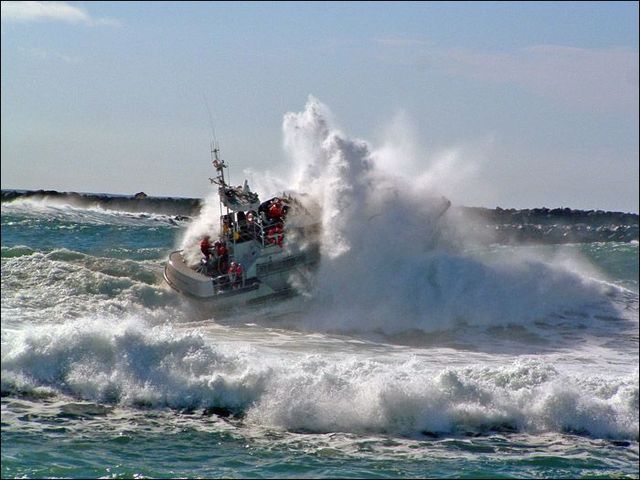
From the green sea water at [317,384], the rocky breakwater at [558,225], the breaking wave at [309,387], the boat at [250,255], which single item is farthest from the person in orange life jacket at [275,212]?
the rocky breakwater at [558,225]

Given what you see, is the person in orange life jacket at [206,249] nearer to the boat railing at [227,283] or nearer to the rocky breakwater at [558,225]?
the boat railing at [227,283]

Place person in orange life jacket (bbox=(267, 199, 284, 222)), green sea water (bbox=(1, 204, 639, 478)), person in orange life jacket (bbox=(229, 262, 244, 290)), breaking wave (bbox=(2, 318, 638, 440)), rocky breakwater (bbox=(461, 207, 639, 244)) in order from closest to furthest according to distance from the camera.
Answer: green sea water (bbox=(1, 204, 639, 478)), breaking wave (bbox=(2, 318, 638, 440)), person in orange life jacket (bbox=(229, 262, 244, 290)), person in orange life jacket (bbox=(267, 199, 284, 222)), rocky breakwater (bbox=(461, 207, 639, 244))

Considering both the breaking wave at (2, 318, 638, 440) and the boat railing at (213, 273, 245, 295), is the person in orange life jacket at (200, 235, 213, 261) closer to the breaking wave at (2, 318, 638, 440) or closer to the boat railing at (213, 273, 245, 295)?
the boat railing at (213, 273, 245, 295)

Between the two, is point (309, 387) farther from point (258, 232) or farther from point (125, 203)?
point (125, 203)

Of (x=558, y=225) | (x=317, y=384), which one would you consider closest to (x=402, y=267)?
(x=317, y=384)

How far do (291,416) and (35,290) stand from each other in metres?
9.31

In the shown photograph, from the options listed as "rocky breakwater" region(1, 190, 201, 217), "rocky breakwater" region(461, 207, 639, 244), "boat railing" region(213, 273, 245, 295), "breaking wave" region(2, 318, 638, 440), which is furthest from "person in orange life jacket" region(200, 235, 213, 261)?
"rocky breakwater" region(1, 190, 201, 217)

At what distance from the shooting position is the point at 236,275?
81.6 feet

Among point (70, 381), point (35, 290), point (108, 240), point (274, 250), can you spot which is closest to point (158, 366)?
point (70, 381)

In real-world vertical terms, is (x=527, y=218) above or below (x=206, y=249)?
above

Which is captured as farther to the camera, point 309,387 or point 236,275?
point 236,275

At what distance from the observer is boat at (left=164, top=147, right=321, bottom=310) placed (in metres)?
24.7

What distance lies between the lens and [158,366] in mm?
17703

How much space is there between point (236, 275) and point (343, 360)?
255 inches
